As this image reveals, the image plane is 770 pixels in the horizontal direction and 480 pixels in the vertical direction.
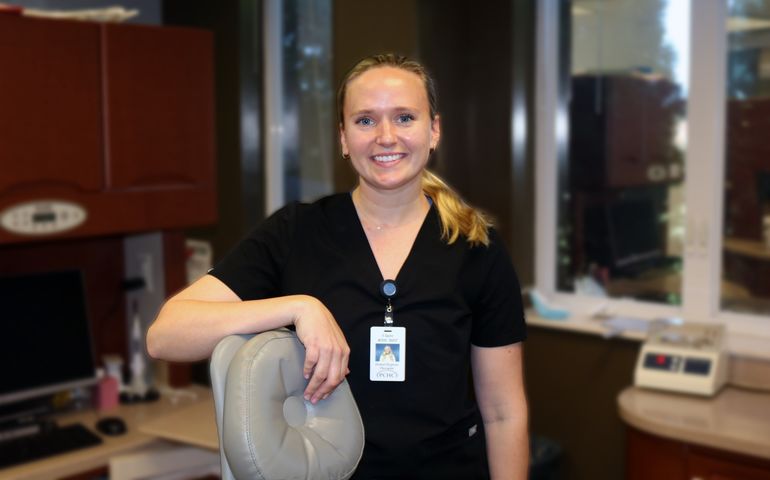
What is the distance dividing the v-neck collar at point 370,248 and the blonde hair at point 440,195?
0.03 m

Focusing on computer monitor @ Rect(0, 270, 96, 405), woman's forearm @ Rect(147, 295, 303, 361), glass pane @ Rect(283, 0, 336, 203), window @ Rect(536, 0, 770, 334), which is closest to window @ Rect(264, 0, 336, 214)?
glass pane @ Rect(283, 0, 336, 203)

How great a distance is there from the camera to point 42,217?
7.32ft

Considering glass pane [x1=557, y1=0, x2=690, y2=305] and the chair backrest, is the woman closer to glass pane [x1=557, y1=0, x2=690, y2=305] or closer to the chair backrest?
the chair backrest

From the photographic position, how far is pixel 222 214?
3.29 m

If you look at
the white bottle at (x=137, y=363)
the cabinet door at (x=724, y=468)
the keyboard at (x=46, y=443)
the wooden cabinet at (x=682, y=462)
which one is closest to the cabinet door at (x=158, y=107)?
the white bottle at (x=137, y=363)

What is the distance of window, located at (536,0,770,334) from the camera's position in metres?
2.60

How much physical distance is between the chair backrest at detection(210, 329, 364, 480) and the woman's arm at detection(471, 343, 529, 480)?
29cm

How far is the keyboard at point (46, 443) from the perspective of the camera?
2.20m

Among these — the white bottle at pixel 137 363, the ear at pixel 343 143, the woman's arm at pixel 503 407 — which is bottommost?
the white bottle at pixel 137 363

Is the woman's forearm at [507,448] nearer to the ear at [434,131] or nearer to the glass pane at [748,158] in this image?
the ear at [434,131]

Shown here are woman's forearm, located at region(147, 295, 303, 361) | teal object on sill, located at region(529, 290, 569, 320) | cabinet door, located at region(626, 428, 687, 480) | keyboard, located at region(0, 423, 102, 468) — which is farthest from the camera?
teal object on sill, located at region(529, 290, 569, 320)

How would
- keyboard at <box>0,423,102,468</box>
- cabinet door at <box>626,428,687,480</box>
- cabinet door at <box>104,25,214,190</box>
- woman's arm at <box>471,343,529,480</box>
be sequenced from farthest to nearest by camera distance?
cabinet door at <box>104,25,214,190</box>
keyboard at <box>0,423,102,468</box>
cabinet door at <box>626,428,687,480</box>
woman's arm at <box>471,343,529,480</box>

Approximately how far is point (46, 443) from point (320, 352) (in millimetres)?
1447

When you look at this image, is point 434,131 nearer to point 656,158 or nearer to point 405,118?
point 405,118
